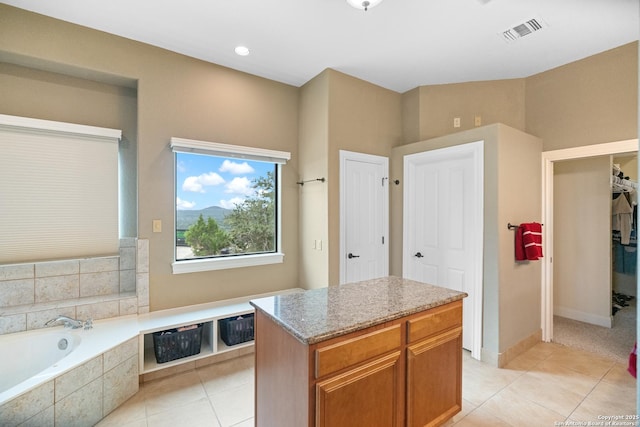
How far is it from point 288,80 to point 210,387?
11.2 feet

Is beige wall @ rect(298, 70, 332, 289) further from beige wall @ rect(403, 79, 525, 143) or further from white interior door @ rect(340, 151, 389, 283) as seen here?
beige wall @ rect(403, 79, 525, 143)

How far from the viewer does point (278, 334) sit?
156 cm

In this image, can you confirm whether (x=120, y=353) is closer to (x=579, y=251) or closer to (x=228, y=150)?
(x=228, y=150)

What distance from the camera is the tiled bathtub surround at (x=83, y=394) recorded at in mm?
1719

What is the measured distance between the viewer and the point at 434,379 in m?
1.85

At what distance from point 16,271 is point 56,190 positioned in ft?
2.45

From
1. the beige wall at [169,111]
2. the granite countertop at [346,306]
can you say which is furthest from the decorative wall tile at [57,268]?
the granite countertop at [346,306]

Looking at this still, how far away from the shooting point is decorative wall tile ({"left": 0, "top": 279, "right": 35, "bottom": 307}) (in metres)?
2.47

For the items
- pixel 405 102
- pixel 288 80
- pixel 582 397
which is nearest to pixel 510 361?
pixel 582 397

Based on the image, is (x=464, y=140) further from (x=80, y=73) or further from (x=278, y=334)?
(x=80, y=73)

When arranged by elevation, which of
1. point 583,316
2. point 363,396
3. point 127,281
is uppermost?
point 127,281

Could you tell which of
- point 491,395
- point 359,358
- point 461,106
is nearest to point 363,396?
point 359,358

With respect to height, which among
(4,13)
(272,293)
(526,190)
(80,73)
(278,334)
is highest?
(4,13)

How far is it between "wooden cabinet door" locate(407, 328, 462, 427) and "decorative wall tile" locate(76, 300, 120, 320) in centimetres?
264
